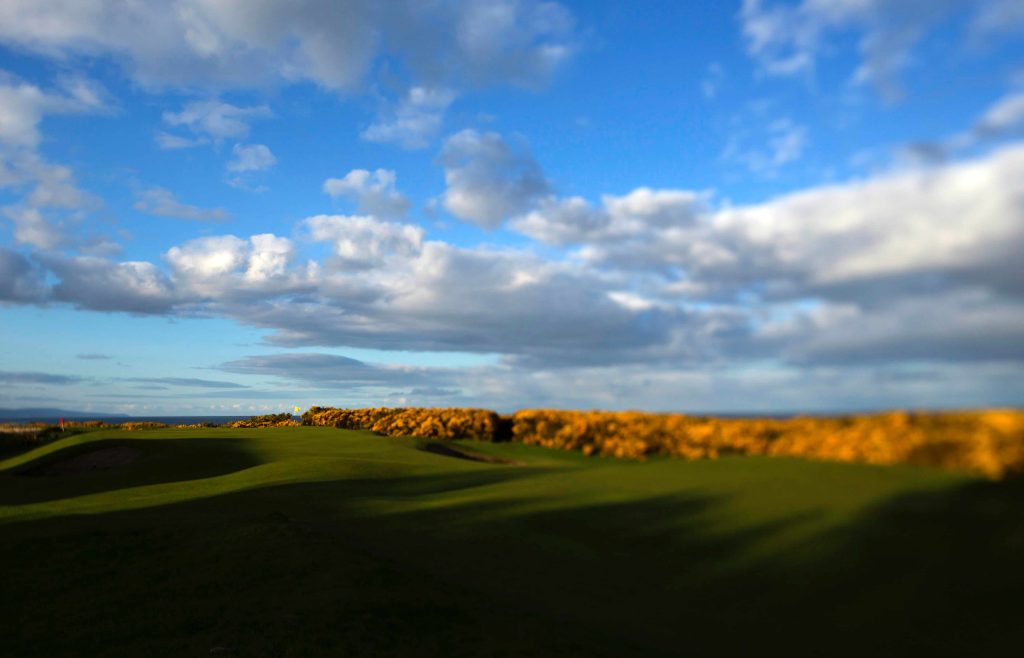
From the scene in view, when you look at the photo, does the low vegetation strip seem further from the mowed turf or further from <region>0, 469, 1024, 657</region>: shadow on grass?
<region>0, 469, 1024, 657</region>: shadow on grass

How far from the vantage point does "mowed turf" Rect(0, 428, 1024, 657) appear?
8656 millimetres

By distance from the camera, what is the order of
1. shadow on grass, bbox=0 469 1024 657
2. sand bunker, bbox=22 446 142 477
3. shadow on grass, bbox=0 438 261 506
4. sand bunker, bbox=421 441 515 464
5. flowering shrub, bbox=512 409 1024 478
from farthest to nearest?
1. sand bunker, bbox=22 446 142 477
2. sand bunker, bbox=421 441 515 464
3. shadow on grass, bbox=0 438 261 506
4. flowering shrub, bbox=512 409 1024 478
5. shadow on grass, bbox=0 469 1024 657

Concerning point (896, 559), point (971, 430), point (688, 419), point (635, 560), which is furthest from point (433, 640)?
point (688, 419)

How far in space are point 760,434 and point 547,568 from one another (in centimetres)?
811

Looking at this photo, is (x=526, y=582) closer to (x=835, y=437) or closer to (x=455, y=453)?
(x=835, y=437)

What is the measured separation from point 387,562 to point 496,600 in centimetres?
239

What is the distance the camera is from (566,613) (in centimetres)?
937

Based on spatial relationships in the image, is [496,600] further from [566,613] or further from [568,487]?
[568,487]

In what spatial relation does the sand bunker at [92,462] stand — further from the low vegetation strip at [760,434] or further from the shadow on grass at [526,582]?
the shadow on grass at [526,582]

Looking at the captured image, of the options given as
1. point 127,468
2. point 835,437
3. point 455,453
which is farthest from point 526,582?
point 127,468

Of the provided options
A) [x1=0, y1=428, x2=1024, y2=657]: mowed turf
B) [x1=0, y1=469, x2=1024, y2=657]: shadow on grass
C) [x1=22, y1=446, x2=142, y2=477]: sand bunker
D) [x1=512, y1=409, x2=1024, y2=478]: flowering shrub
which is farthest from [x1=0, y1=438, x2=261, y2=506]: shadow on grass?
[x1=512, y1=409, x2=1024, y2=478]: flowering shrub

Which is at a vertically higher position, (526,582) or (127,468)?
(127,468)

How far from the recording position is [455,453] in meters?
27.3

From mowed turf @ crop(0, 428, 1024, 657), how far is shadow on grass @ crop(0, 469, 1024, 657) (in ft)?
0.15
